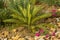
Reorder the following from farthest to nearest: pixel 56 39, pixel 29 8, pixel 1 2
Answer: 1. pixel 1 2
2. pixel 29 8
3. pixel 56 39

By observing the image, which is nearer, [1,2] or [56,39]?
[56,39]

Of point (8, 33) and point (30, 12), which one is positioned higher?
point (30, 12)

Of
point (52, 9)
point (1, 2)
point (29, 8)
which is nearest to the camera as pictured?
point (29, 8)

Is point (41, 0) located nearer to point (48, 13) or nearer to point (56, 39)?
point (48, 13)

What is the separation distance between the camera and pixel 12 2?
6.23m

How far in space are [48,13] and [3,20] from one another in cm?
136

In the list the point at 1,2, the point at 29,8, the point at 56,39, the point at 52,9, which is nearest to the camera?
the point at 56,39

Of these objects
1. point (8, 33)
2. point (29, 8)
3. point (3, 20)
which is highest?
point (29, 8)

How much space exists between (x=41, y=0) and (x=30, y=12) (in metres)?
0.81

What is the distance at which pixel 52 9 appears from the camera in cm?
598

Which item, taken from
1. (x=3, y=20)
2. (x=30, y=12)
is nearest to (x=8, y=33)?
(x=3, y=20)

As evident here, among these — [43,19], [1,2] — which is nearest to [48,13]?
[43,19]

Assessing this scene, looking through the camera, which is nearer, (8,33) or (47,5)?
(8,33)

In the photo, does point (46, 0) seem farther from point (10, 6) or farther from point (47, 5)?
point (10, 6)
